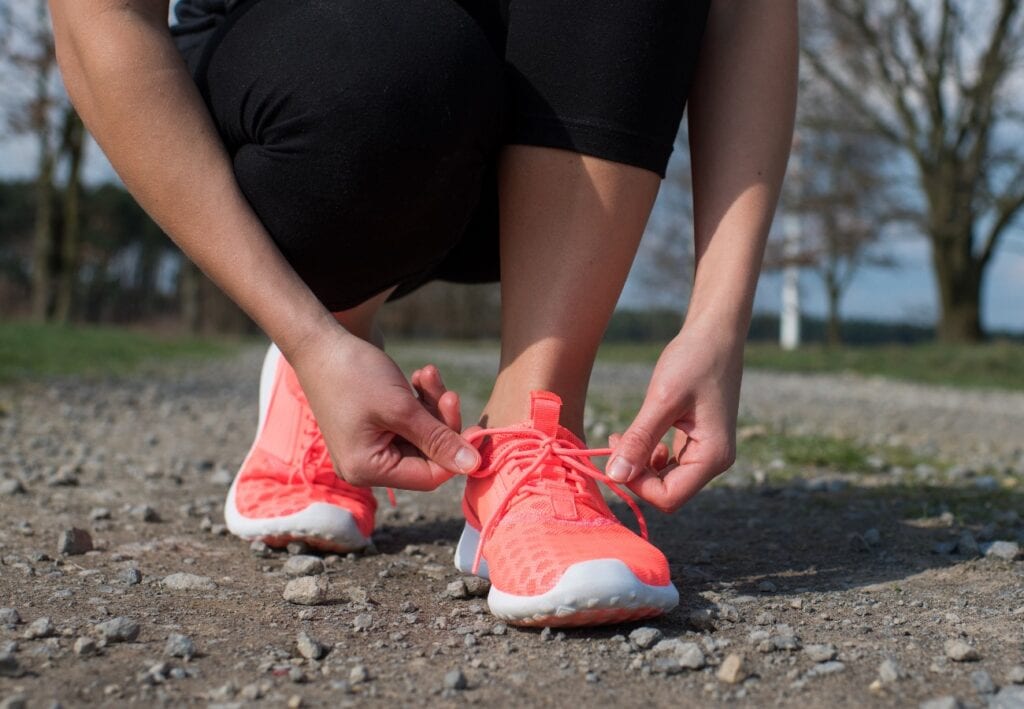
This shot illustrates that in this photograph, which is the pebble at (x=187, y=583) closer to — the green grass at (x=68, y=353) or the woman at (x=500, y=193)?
the woman at (x=500, y=193)

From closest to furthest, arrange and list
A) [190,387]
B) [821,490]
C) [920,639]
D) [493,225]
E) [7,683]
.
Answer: [7,683] < [920,639] < [493,225] < [821,490] < [190,387]

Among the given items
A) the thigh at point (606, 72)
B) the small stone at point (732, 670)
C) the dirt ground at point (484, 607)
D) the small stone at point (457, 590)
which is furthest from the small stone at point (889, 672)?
the thigh at point (606, 72)

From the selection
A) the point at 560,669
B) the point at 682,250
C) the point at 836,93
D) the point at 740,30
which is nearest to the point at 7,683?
the point at 560,669

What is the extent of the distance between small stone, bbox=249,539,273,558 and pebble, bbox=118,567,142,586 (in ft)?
0.64

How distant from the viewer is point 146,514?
1614 millimetres

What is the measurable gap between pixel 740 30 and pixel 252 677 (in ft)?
3.15

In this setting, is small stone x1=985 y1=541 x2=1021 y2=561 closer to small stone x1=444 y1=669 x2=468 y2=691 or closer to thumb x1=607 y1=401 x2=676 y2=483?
thumb x1=607 y1=401 x2=676 y2=483

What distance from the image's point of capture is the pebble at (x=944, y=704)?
815 millimetres

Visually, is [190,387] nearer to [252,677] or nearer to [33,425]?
[33,425]

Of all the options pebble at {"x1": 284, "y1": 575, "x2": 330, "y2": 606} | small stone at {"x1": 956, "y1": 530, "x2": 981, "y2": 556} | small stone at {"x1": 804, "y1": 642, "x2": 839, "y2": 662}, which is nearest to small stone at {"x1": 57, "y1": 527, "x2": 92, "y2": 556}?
pebble at {"x1": 284, "y1": 575, "x2": 330, "y2": 606}

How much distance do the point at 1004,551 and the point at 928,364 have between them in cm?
673

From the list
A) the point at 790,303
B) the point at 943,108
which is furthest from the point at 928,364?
the point at 790,303

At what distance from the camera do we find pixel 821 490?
6.47 ft

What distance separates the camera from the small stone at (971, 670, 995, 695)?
0.87 metres
